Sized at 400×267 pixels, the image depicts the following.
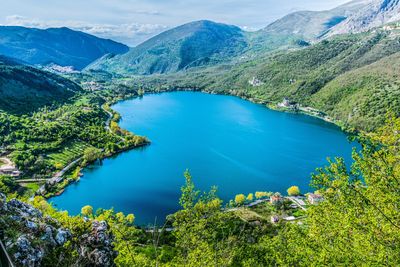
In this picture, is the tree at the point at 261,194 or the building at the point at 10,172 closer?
the tree at the point at 261,194

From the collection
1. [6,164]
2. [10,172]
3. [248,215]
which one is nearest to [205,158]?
[248,215]

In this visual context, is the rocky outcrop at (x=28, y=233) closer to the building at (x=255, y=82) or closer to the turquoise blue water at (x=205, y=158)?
the turquoise blue water at (x=205, y=158)

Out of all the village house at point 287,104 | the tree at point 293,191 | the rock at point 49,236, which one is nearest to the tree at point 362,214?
the rock at point 49,236

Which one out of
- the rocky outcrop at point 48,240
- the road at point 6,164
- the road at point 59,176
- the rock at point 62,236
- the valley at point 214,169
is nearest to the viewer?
the valley at point 214,169

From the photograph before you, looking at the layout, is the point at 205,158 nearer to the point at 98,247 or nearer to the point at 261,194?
the point at 261,194

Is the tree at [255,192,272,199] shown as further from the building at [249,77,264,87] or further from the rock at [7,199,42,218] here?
the building at [249,77,264,87]
